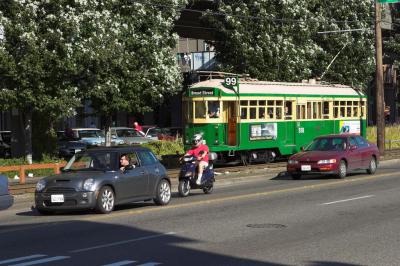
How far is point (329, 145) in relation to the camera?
24766 mm

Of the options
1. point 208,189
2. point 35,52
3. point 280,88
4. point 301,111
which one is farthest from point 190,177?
point 301,111

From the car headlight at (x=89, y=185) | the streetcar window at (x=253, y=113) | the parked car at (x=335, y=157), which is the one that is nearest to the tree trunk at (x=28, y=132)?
the streetcar window at (x=253, y=113)

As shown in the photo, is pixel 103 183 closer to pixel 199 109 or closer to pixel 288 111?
pixel 199 109

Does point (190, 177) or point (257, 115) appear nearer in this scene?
point (190, 177)

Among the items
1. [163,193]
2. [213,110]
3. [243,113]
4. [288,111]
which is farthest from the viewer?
[288,111]

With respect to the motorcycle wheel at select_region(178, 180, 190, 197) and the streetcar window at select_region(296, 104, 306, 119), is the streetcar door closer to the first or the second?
the streetcar window at select_region(296, 104, 306, 119)

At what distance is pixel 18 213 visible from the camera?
16.3 m

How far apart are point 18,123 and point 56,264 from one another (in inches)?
947

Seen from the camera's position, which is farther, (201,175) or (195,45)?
(195,45)

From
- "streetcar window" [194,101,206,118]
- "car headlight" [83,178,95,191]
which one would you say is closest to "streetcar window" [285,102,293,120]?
"streetcar window" [194,101,206,118]

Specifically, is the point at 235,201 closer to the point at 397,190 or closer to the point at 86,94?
the point at 397,190

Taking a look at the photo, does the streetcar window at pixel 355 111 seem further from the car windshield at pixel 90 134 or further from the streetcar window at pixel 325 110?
the car windshield at pixel 90 134

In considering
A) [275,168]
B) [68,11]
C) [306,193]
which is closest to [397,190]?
[306,193]

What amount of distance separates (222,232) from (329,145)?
13.4 meters
